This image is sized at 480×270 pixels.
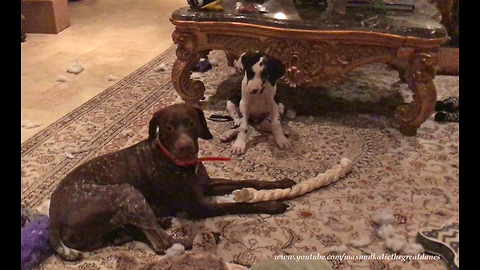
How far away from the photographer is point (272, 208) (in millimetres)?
1800

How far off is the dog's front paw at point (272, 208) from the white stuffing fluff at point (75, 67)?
2233mm

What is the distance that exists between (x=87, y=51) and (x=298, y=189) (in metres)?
2.80

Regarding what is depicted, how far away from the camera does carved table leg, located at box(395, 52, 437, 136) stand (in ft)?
7.72

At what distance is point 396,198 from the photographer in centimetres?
192

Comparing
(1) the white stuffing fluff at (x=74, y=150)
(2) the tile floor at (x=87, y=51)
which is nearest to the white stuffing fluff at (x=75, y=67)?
(2) the tile floor at (x=87, y=51)

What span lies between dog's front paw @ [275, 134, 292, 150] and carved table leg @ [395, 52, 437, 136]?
0.68 m

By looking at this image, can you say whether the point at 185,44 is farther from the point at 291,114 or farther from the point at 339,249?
the point at 339,249

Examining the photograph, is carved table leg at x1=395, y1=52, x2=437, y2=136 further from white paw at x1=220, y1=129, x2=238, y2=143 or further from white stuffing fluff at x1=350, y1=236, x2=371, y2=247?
white stuffing fluff at x1=350, y1=236, x2=371, y2=247

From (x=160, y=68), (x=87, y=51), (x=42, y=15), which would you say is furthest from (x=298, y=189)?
(x=42, y=15)

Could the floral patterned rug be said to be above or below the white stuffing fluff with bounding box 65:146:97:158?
below

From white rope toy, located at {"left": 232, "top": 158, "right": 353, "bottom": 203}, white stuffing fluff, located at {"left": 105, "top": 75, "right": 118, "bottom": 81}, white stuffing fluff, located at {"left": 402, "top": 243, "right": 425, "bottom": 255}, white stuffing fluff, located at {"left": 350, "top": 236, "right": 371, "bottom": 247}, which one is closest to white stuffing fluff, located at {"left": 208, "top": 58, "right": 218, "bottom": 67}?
white stuffing fluff, located at {"left": 105, "top": 75, "right": 118, "bottom": 81}
